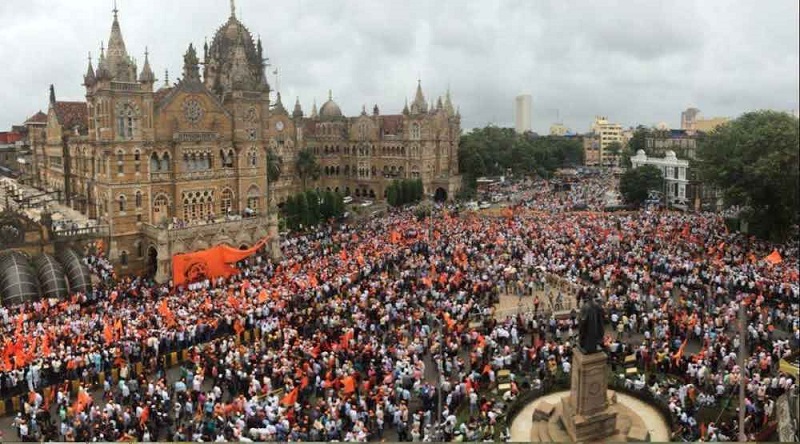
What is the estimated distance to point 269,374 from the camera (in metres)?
23.6

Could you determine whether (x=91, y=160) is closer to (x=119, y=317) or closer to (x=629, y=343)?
(x=119, y=317)

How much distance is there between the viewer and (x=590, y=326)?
59.1ft

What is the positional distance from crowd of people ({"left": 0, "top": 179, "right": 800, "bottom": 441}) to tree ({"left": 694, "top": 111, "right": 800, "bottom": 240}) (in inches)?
156

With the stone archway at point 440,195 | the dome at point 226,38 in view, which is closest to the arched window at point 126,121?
the dome at point 226,38

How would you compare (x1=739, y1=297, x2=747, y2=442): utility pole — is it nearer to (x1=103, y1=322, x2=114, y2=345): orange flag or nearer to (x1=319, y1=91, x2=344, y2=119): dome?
(x1=103, y1=322, x2=114, y2=345): orange flag

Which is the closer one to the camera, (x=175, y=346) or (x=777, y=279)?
(x=175, y=346)

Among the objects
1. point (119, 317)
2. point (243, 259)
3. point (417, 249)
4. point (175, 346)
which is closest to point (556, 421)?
point (175, 346)

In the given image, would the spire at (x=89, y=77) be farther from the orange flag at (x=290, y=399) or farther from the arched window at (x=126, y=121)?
the orange flag at (x=290, y=399)

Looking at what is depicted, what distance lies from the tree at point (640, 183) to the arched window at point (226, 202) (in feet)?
146

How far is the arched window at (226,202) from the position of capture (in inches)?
2004

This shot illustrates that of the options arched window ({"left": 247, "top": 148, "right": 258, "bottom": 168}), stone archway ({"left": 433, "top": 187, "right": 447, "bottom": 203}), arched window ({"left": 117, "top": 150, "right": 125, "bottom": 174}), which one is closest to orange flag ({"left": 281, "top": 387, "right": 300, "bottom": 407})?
arched window ({"left": 117, "top": 150, "right": 125, "bottom": 174})

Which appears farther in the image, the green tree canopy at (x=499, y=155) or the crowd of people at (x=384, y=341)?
the green tree canopy at (x=499, y=155)

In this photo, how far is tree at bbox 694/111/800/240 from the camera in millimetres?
43625

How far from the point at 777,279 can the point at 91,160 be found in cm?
4318
